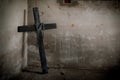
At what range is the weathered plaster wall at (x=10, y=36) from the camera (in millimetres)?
3457

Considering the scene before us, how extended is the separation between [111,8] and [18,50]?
274 centimetres

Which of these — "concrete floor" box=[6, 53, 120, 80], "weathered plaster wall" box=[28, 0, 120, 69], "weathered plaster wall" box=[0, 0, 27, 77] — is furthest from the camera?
"weathered plaster wall" box=[28, 0, 120, 69]

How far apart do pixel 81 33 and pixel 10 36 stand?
1994 millimetres

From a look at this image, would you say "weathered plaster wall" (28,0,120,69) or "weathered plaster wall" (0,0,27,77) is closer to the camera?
"weathered plaster wall" (0,0,27,77)

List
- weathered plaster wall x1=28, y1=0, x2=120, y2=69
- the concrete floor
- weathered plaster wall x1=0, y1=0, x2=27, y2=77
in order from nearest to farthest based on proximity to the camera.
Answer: weathered plaster wall x1=0, y1=0, x2=27, y2=77 → the concrete floor → weathered plaster wall x1=28, y1=0, x2=120, y2=69

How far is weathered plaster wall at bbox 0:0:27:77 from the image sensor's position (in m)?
3.46

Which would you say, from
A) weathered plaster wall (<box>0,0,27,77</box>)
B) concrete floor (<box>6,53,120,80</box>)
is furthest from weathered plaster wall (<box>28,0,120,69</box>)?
weathered plaster wall (<box>0,0,27,77</box>)

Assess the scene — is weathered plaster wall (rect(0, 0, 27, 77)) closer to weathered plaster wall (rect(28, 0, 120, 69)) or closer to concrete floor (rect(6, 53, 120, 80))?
concrete floor (rect(6, 53, 120, 80))

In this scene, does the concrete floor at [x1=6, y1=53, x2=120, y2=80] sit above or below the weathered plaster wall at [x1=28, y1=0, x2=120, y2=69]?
below

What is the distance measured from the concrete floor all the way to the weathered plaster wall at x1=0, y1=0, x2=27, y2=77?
0.32m

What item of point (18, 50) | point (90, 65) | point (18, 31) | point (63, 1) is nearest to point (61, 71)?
point (90, 65)

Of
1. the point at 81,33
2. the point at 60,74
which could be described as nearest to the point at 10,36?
the point at 60,74

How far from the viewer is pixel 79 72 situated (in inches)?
182

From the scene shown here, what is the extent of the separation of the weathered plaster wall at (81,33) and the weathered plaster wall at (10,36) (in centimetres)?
66
